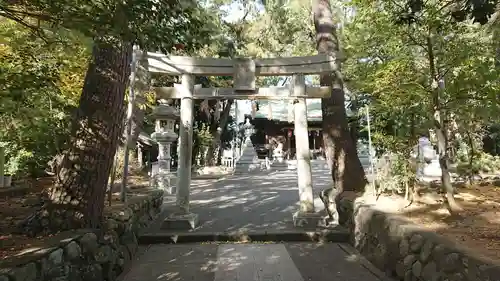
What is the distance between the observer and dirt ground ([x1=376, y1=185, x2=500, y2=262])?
141 inches

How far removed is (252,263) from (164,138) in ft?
28.0

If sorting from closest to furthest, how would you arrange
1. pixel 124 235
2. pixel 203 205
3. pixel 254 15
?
1. pixel 124 235
2. pixel 203 205
3. pixel 254 15

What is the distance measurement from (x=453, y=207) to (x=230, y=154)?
18.4 metres

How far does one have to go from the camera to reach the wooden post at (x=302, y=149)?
23.9 ft

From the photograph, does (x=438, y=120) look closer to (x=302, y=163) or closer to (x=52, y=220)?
(x=302, y=163)

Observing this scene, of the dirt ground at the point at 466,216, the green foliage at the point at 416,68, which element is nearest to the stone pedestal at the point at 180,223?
the dirt ground at the point at 466,216

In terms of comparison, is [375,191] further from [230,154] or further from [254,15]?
[230,154]

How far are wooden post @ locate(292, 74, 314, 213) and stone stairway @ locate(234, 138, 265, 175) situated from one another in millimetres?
12878

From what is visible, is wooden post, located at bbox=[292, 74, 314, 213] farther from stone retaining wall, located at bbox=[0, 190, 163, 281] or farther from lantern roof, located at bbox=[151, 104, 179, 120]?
lantern roof, located at bbox=[151, 104, 179, 120]

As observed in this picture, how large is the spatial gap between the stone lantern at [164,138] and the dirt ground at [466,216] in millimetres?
7889

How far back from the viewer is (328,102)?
26.6 feet

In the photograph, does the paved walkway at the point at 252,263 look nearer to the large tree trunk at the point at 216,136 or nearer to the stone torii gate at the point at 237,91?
the stone torii gate at the point at 237,91

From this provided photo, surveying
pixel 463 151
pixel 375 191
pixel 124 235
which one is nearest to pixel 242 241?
pixel 124 235

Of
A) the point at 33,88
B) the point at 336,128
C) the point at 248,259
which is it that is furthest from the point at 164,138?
the point at 33,88
